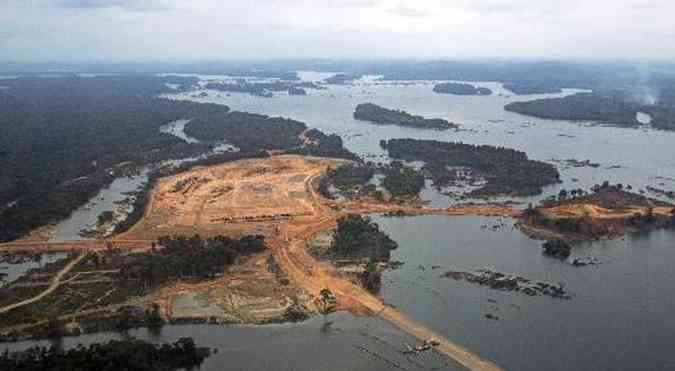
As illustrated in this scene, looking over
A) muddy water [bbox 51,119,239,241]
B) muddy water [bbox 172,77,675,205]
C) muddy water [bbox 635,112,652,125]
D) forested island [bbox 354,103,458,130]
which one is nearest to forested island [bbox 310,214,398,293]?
muddy water [bbox 172,77,675,205]

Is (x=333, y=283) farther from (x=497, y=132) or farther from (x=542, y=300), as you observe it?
(x=497, y=132)

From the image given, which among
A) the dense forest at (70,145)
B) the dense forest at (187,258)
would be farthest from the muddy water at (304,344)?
Result: the dense forest at (70,145)

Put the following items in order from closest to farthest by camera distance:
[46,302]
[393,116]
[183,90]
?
[46,302]
[393,116]
[183,90]

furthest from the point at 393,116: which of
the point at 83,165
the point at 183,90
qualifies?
the point at 183,90

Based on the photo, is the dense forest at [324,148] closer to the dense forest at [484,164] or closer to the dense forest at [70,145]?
the dense forest at [484,164]

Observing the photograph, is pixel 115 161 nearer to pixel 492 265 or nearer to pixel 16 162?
pixel 16 162

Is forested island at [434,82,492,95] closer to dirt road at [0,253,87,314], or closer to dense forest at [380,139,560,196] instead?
dense forest at [380,139,560,196]

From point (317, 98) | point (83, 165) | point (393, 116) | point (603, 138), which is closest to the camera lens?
point (83, 165)
